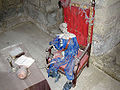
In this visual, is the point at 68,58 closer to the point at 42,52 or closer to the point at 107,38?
the point at 107,38

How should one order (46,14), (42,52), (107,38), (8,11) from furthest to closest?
(8,11) < (46,14) < (42,52) < (107,38)

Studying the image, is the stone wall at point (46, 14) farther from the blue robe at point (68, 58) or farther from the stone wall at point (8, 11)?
the blue robe at point (68, 58)

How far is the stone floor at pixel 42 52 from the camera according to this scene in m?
3.54

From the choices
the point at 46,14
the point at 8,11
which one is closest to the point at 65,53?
the point at 46,14

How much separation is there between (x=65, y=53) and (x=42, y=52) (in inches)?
55.9

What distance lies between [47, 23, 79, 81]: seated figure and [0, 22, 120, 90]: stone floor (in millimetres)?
544

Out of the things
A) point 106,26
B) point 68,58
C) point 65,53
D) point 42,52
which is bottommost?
point 42,52

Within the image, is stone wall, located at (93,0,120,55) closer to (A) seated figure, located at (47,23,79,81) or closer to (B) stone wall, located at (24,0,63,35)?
(A) seated figure, located at (47,23,79,81)

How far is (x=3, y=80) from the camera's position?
266 centimetres

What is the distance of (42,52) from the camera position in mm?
4641

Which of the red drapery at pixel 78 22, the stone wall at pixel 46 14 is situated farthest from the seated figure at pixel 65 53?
the stone wall at pixel 46 14

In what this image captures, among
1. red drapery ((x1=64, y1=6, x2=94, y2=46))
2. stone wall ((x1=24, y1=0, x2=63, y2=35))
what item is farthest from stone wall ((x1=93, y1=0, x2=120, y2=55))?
stone wall ((x1=24, y1=0, x2=63, y2=35))

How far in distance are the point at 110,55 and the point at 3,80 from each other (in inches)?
106

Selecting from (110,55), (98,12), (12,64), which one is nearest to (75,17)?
(98,12)
